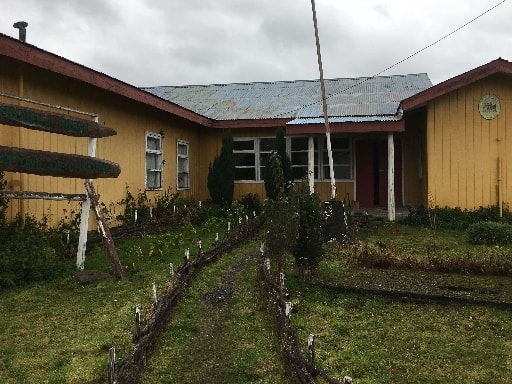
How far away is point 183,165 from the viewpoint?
49.7 feet

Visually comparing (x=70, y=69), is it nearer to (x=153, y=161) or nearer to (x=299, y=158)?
(x=153, y=161)

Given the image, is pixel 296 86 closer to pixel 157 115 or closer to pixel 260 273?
pixel 157 115

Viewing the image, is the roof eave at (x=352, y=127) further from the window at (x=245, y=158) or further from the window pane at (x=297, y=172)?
the window at (x=245, y=158)

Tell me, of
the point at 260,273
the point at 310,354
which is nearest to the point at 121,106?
the point at 260,273

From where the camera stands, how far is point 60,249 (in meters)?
8.28

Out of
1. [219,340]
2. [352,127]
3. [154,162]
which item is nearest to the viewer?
[219,340]

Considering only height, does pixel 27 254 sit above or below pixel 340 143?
below

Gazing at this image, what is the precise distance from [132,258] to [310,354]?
212 inches

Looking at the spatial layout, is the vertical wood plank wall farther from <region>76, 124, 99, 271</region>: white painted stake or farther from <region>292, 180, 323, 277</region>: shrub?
<region>292, 180, 323, 277</region>: shrub

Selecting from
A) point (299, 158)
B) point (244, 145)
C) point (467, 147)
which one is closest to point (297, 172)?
point (299, 158)

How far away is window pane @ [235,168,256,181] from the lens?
15961mm

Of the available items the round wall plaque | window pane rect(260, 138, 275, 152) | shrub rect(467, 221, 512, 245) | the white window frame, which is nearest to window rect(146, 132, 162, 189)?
the white window frame

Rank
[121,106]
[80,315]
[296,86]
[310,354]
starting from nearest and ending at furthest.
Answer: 1. [310,354]
2. [80,315]
3. [121,106]
4. [296,86]

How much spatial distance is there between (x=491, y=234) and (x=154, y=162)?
824 centimetres
